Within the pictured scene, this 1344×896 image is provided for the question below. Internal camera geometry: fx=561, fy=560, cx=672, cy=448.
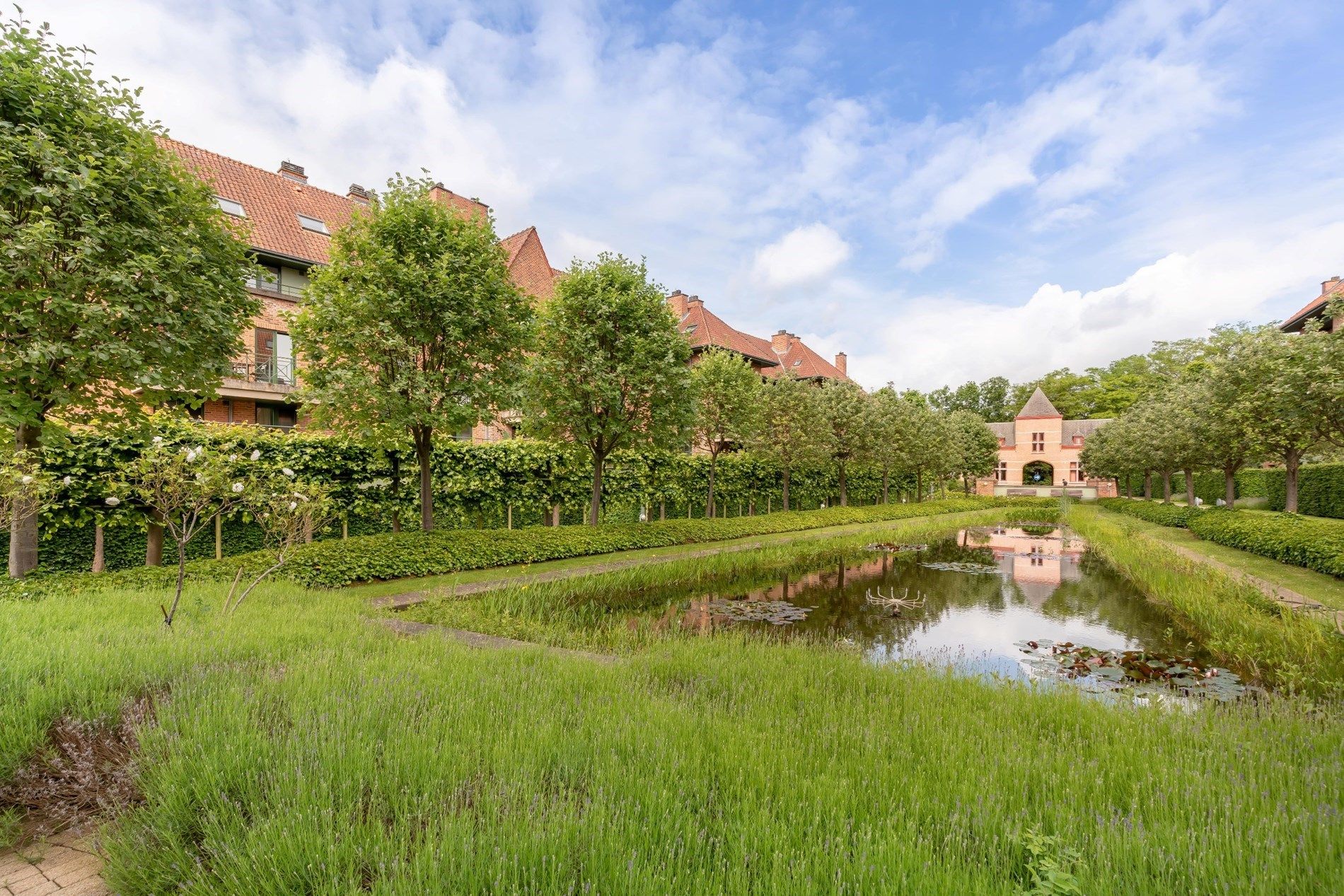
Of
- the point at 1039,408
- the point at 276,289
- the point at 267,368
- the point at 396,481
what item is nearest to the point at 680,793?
the point at 396,481

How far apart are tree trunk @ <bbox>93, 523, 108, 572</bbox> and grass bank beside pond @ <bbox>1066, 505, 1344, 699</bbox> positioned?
16222mm

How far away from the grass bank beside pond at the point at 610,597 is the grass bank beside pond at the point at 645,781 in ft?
9.32

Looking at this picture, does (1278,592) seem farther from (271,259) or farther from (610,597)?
(271,259)

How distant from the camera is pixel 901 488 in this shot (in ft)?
130

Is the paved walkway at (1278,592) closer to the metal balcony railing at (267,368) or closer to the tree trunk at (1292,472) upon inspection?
the tree trunk at (1292,472)

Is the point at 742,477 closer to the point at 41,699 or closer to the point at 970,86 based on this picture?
the point at 970,86

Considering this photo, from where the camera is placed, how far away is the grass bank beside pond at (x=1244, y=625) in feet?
20.1

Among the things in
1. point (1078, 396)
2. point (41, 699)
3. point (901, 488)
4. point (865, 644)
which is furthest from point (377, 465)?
point (1078, 396)

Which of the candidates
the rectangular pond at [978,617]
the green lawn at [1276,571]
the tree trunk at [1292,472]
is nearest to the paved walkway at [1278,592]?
the green lawn at [1276,571]

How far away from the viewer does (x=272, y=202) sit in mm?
22469

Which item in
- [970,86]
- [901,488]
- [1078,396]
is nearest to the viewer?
[970,86]

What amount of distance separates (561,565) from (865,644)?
7300 mm

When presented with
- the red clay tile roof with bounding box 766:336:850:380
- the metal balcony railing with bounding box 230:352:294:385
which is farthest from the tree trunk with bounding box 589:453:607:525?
the red clay tile roof with bounding box 766:336:850:380

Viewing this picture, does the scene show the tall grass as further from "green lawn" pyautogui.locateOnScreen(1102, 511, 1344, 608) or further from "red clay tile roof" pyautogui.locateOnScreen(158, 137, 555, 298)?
"red clay tile roof" pyautogui.locateOnScreen(158, 137, 555, 298)
